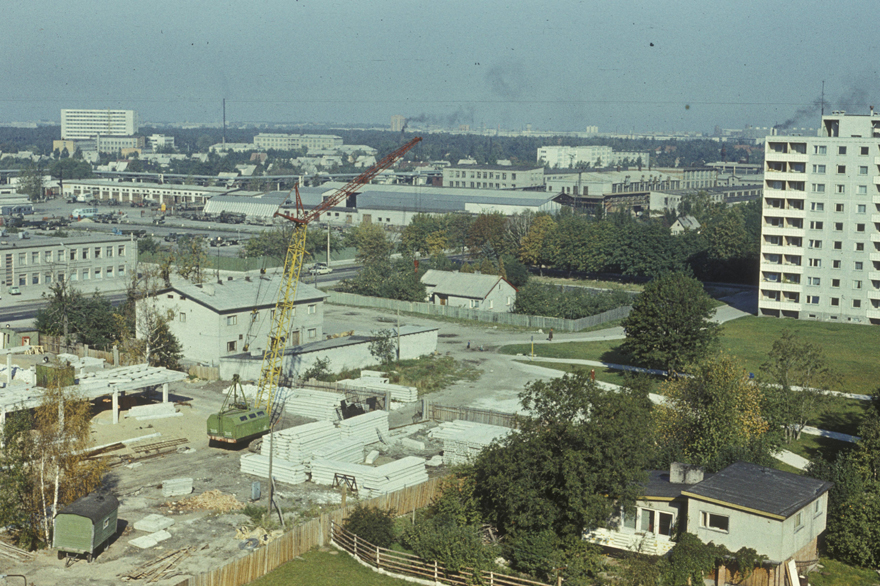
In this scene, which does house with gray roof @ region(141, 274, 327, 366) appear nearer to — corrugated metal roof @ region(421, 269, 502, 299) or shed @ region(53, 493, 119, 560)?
corrugated metal roof @ region(421, 269, 502, 299)

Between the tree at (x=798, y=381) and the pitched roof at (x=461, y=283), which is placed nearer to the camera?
the tree at (x=798, y=381)

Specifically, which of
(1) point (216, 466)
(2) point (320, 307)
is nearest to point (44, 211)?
(2) point (320, 307)

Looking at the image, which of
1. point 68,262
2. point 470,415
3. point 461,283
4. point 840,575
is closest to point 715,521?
point 840,575

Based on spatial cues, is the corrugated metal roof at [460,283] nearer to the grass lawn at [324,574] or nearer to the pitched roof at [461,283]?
the pitched roof at [461,283]

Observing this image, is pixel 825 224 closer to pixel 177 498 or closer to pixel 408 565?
pixel 408 565

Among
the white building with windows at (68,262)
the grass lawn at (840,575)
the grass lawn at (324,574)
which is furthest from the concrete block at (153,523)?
the white building with windows at (68,262)

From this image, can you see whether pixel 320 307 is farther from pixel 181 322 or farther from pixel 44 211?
pixel 44 211

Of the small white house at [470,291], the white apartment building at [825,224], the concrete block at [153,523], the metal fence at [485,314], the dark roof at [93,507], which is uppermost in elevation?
the white apartment building at [825,224]
